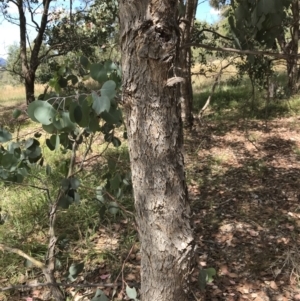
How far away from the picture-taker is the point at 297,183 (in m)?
3.45

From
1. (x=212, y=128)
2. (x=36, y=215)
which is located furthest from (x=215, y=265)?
(x=212, y=128)

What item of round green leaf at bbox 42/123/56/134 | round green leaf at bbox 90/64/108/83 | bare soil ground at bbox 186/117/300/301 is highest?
round green leaf at bbox 90/64/108/83

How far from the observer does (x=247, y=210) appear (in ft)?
9.71

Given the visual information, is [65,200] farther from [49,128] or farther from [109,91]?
[109,91]

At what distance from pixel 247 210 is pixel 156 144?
2.26 m

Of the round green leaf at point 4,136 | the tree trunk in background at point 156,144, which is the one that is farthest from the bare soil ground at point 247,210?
the round green leaf at point 4,136

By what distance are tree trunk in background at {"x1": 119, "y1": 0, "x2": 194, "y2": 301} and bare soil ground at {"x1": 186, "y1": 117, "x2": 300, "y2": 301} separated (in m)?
0.44

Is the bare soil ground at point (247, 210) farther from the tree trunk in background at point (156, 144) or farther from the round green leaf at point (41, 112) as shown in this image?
the round green leaf at point (41, 112)

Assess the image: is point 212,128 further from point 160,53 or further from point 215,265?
point 160,53

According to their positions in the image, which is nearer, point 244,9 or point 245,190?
point 244,9

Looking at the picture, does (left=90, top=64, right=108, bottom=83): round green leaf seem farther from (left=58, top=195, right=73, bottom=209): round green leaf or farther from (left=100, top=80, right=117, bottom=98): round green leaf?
(left=58, top=195, right=73, bottom=209): round green leaf

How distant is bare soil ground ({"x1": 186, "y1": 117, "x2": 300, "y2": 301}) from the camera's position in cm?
210

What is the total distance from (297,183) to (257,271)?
1.54m

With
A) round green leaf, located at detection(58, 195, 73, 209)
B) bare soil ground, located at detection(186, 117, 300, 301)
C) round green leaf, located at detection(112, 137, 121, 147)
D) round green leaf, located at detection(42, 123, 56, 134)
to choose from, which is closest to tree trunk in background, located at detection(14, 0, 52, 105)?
bare soil ground, located at detection(186, 117, 300, 301)
